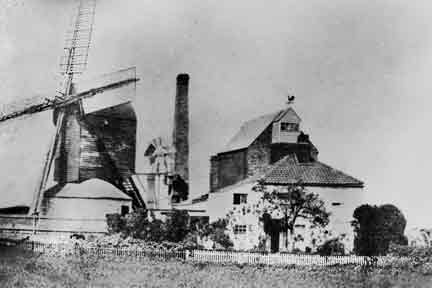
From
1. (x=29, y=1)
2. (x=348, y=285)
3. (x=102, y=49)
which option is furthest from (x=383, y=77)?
(x=29, y=1)

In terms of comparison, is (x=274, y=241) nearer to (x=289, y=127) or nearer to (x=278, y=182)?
(x=278, y=182)

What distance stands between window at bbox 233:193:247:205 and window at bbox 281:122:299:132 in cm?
105

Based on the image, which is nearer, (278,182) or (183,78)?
(183,78)

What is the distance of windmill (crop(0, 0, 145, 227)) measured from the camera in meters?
10.4

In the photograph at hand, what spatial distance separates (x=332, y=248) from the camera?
9.84 metres

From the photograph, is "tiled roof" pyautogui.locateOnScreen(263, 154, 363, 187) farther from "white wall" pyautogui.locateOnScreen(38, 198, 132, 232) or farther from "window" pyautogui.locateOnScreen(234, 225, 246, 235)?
"white wall" pyautogui.locateOnScreen(38, 198, 132, 232)

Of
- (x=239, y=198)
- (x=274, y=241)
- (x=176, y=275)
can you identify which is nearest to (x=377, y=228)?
(x=274, y=241)

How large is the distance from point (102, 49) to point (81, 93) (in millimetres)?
1068

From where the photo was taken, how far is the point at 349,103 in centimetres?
958

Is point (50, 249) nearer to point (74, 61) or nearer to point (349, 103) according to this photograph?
point (74, 61)

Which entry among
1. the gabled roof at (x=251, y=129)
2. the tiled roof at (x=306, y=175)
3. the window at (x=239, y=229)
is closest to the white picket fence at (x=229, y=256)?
the window at (x=239, y=229)

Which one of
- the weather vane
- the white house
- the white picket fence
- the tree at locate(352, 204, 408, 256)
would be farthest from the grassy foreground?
the weather vane

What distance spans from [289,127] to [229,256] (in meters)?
1.90

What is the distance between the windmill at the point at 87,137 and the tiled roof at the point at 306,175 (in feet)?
6.50
